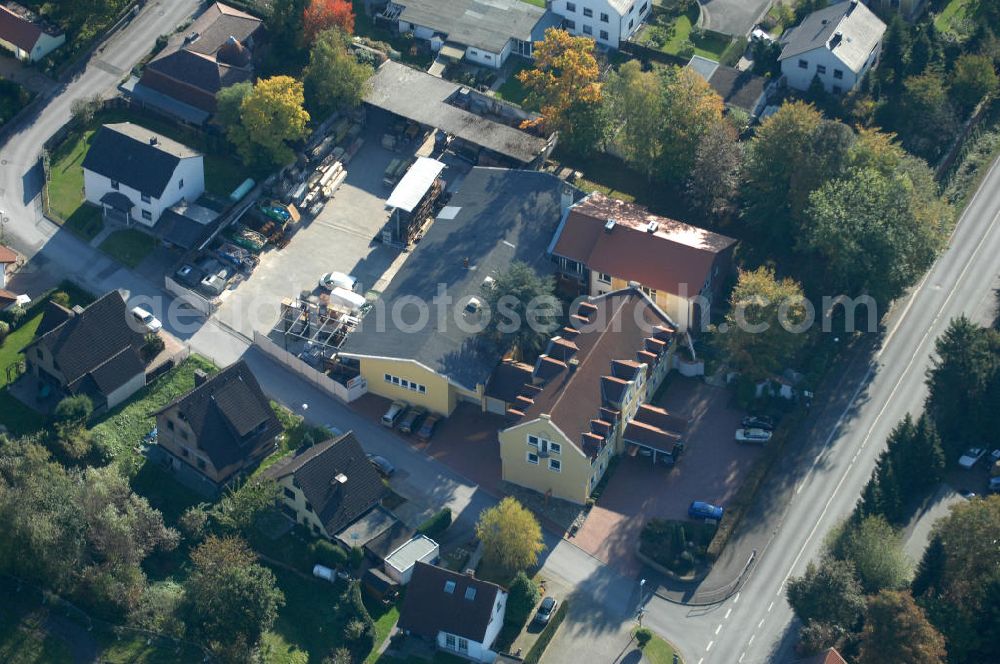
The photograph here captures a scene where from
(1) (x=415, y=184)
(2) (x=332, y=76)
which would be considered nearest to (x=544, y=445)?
(1) (x=415, y=184)

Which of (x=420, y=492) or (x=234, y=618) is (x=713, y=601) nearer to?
(x=420, y=492)

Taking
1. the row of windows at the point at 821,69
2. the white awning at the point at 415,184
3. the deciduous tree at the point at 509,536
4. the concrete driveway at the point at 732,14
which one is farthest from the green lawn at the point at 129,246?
the row of windows at the point at 821,69

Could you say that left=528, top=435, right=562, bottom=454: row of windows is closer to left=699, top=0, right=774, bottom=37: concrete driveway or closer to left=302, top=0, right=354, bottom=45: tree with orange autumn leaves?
left=302, top=0, right=354, bottom=45: tree with orange autumn leaves

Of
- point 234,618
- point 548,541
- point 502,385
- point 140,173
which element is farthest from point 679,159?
point 234,618

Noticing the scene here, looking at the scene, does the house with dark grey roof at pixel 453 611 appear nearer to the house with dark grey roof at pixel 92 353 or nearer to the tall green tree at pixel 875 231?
the house with dark grey roof at pixel 92 353

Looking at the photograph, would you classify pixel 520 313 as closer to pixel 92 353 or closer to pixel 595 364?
pixel 595 364
